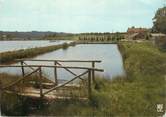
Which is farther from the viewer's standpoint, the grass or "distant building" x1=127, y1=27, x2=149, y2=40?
"distant building" x1=127, y1=27, x2=149, y2=40

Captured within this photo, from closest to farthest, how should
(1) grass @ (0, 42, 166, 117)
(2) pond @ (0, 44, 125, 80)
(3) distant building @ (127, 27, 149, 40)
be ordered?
(1) grass @ (0, 42, 166, 117) < (2) pond @ (0, 44, 125, 80) < (3) distant building @ (127, 27, 149, 40)

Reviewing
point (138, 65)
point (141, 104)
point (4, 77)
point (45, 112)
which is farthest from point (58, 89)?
point (138, 65)

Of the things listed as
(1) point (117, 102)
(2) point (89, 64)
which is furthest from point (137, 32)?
(1) point (117, 102)

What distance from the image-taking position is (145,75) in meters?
10.2

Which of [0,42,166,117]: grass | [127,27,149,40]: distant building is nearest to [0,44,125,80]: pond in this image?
[0,42,166,117]: grass

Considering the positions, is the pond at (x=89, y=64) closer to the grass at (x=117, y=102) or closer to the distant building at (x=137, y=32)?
the grass at (x=117, y=102)

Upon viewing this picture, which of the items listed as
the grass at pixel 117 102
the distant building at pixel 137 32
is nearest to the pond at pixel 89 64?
the grass at pixel 117 102

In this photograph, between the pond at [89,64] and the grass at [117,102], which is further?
the pond at [89,64]

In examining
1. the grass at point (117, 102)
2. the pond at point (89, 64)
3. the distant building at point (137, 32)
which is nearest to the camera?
the grass at point (117, 102)

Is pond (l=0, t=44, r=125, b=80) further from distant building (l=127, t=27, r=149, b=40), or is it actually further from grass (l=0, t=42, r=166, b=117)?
distant building (l=127, t=27, r=149, b=40)

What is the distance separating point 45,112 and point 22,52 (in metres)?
14.2

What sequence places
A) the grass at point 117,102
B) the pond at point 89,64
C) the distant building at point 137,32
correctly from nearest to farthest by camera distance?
the grass at point 117,102, the pond at point 89,64, the distant building at point 137,32

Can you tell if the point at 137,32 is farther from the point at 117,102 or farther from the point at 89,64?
the point at 117,102

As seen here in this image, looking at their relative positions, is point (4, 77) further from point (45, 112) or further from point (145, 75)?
point (145, 75)
